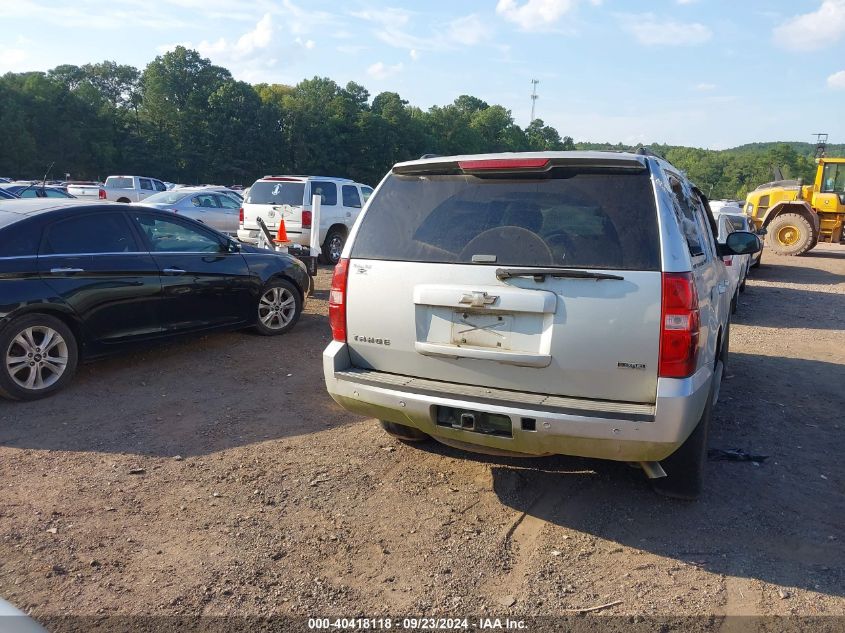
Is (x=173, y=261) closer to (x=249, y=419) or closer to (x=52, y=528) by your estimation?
(x=249, y=419)

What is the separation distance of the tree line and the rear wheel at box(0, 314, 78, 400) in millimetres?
50195

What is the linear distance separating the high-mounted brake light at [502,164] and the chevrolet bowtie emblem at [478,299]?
725 millimetres

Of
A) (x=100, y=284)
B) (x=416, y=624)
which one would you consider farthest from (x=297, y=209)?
(x=416, y=624)

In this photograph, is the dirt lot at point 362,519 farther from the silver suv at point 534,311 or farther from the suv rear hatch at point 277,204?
the suv rear hatch at point 277,204

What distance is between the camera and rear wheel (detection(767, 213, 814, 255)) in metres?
20.0

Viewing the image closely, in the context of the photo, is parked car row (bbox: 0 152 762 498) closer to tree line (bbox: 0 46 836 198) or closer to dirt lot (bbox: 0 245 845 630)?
dirt lot (bbox: 0 245 845 630)

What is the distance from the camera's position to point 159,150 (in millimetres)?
62156

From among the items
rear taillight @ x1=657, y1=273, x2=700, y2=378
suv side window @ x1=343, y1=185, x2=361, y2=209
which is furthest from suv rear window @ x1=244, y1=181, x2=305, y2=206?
rear taillight @ x1=657, y1=273, x2=700, y2=378

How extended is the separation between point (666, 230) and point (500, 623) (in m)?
2.00

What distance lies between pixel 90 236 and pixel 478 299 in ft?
13.8

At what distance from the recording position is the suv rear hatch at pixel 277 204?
14242mm

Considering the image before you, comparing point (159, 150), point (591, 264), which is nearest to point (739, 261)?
point (591, 264)

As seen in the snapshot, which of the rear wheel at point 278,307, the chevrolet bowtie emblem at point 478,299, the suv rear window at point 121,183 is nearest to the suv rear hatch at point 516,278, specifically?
the chevrolet bowtie emblem at point 478,299

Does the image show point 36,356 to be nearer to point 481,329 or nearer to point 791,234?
point 481,329
